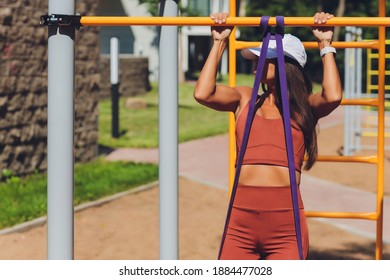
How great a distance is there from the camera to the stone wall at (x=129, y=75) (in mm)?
22266

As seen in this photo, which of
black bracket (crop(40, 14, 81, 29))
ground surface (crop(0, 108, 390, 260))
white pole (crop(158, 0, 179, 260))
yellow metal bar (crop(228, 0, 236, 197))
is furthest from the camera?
ground surface (crop(0, 108, 390, 260))

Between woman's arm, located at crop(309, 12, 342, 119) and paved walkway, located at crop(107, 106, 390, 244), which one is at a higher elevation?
woman's arm, located at crop(309, 12, 342, 119)

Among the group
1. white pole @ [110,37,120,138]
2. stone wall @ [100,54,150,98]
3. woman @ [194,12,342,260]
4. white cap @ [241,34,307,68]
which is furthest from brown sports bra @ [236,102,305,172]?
stone wall @ [100,54,150,98]

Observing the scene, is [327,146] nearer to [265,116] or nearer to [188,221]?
[188,221]

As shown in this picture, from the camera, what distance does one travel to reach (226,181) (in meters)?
10.7

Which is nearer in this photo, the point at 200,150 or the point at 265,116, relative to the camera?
the point at 265,116

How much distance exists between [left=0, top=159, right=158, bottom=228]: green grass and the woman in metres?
4.78

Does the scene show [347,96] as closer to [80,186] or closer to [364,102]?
[80,186]

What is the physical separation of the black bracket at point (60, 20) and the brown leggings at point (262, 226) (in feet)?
3.36

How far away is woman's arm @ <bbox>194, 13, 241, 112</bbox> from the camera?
11.3ft

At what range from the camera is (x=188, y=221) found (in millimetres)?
8406

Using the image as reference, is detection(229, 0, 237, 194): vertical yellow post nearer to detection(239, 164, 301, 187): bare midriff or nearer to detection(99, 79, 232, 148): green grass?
detection(239, 164, 301, 187): bare midriff

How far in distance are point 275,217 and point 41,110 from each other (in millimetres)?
7218
